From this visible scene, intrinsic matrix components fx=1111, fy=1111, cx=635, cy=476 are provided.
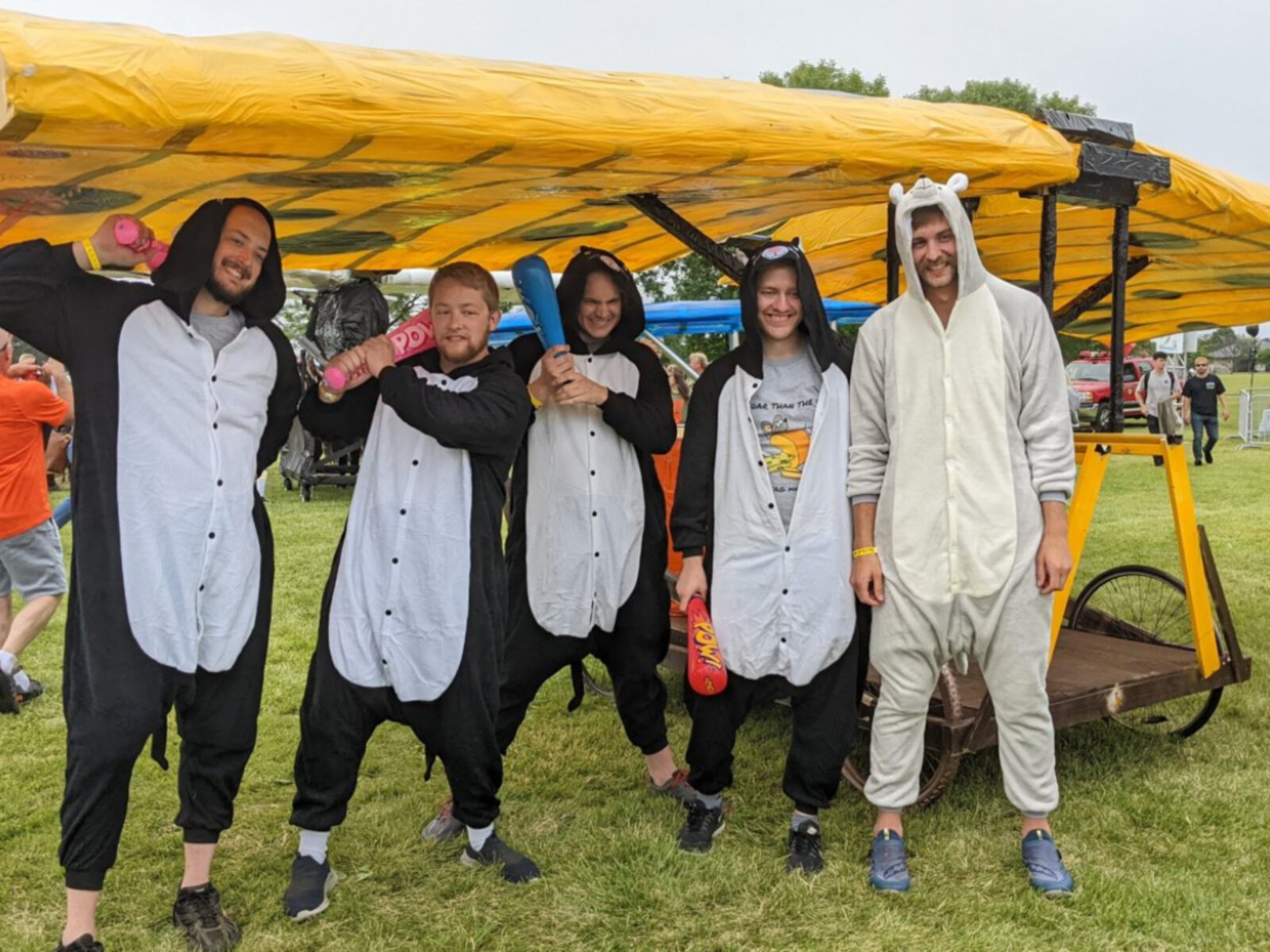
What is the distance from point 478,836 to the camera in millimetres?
3488

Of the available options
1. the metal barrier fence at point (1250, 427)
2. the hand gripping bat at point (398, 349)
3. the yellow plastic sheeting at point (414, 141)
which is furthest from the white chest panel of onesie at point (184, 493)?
the metal barrier fence at point (1250, 427)

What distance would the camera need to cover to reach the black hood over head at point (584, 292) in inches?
145

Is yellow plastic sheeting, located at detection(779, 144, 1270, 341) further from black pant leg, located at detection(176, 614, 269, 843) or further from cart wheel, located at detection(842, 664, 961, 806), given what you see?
black pant leg, located at detection(176, 614, 269, 843)

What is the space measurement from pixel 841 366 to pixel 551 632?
126 centimetres

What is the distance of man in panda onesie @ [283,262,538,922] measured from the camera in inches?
123

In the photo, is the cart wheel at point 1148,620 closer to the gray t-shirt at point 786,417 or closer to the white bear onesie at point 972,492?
the white bear onesie at point 972,492

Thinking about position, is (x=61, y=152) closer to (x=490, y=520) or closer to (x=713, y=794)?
(x=490, y=520)

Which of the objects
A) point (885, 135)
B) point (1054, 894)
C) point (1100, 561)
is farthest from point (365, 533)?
point (1100, 561)

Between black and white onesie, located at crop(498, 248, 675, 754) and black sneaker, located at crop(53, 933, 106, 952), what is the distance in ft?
4.36

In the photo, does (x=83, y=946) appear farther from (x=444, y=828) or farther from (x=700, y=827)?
(x=700, y=827)

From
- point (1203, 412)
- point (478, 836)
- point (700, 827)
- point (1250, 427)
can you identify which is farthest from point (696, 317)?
point (1250, 427)

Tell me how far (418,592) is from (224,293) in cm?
96

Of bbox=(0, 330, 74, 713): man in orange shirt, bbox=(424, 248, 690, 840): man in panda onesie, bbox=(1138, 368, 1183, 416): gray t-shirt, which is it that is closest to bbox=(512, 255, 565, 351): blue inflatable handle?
bbox=(424, 248, 690, 840): man in panda onesie

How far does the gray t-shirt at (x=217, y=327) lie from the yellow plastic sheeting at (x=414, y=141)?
36 centimetres
